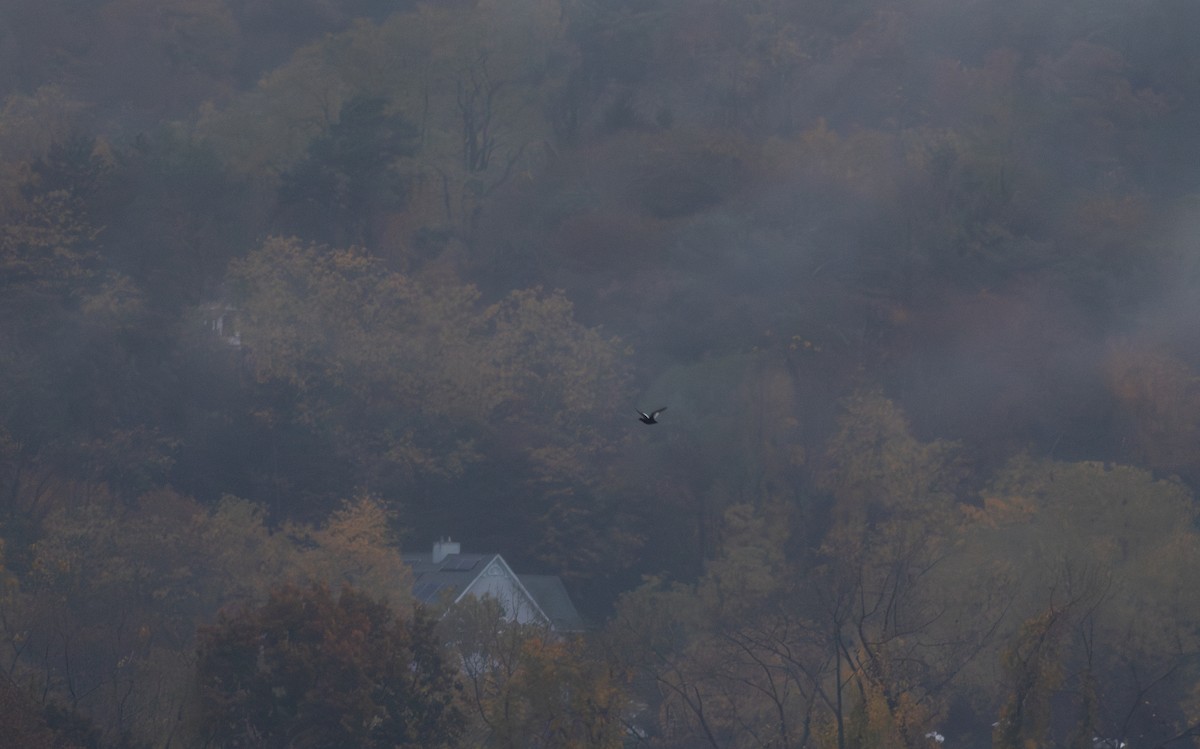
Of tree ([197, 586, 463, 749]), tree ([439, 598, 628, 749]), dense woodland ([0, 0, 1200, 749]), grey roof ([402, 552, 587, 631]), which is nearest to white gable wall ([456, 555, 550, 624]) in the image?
grey roof ([402, 552, 587, 631])

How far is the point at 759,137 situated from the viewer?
63.6 metres

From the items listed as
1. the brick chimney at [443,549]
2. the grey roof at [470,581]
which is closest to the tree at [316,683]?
the grey roof at [470,581]

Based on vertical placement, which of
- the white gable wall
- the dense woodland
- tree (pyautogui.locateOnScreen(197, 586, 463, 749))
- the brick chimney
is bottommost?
tree (pyautogui.locateOnScreen(197, 586, 463, 749))

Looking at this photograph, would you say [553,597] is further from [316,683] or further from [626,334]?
[316,683]

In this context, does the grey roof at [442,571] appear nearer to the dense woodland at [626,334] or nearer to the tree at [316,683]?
the dense woodland at [626,334]

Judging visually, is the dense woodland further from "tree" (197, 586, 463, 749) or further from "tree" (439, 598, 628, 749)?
"tree" (197, 586, 463, 749)

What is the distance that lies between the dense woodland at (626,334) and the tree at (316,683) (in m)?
5.84

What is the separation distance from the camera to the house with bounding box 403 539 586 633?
44.1 metres

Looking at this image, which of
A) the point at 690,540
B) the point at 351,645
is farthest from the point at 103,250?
the point at 351,645

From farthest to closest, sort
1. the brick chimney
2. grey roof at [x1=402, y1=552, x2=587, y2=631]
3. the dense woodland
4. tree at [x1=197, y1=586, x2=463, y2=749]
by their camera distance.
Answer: the brick chimney
grey roof at [x1=402, y1=552, x2=587, y2=631]
the dense woodland
tree at [x1=197, y1=586, x2=463, y2=749]

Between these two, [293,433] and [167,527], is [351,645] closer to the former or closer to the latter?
A: [167,527]

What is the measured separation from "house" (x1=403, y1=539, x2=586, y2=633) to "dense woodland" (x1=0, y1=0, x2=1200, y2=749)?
36.8 inches

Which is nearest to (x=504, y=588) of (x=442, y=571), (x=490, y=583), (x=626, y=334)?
(x=490, y=583)

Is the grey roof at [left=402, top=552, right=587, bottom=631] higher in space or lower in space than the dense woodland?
lower
